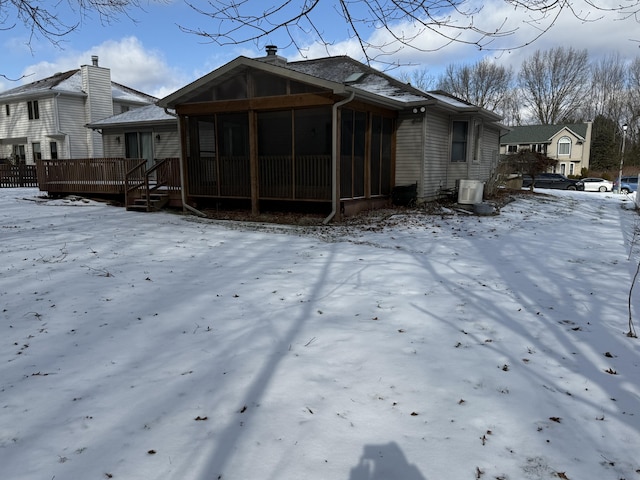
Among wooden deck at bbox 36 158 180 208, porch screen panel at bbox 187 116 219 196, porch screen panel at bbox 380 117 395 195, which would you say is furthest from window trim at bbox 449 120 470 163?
wooden deck at bbox 36 158 180 208

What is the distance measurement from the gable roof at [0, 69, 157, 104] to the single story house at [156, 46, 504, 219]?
17.1 m

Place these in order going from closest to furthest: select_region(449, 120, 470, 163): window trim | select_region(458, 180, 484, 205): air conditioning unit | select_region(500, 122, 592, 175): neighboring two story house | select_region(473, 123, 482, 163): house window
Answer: select_region(458, 180, 484, 205): air conditioning unit → select_region(449, 120, 470, 163): window trim → select_region(473, 123, 482, 163): house window → select_region(500, 122, 592, 175): neighboring two story house

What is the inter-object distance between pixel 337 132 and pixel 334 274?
5.09 metres

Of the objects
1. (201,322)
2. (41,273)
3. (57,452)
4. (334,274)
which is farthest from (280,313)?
(41,273)

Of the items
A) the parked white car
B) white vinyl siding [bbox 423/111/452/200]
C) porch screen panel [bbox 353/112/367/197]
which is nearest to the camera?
porch screen panel [bbox 353/112/367/197]

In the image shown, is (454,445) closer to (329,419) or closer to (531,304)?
(329,419)

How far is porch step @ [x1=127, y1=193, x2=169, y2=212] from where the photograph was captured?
535 inches

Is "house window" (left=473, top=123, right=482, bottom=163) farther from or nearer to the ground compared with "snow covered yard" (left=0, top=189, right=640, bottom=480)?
farther from the ground

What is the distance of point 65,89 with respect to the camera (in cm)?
2625

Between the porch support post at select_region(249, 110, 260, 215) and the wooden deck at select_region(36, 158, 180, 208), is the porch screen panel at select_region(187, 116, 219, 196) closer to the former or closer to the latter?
the wooden deck at select_region(36, 158, 180, 208)

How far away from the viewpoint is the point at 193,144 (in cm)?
1291

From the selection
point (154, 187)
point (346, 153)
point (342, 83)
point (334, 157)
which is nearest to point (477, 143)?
point (342, 83)

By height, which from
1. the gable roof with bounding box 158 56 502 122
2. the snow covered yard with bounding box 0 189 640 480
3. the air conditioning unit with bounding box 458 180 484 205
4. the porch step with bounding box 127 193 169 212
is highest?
the gable roof with bounding box 158 56 502 122

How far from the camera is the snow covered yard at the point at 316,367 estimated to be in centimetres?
250
